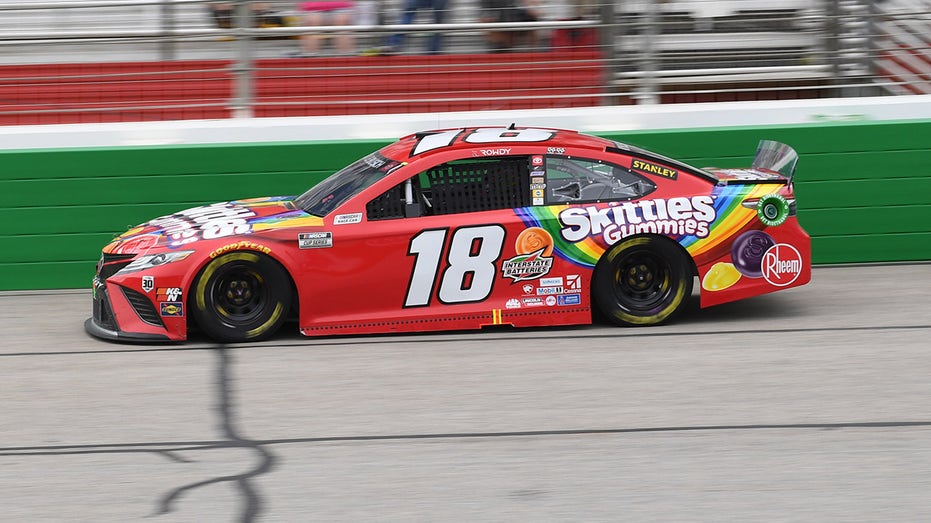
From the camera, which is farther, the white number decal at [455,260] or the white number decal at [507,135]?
the white number decal at [507,135]

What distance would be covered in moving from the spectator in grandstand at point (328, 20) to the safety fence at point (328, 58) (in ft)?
0.06

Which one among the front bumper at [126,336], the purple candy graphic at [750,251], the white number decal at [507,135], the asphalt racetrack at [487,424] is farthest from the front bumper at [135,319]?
the purple candy graphic at [750,251]

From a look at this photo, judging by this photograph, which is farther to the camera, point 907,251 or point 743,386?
point 907,251

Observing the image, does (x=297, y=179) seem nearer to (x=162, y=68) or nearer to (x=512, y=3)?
(x=162, y=68)

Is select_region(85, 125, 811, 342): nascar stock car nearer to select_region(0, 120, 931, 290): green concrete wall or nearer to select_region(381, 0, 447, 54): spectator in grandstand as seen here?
select_region(0, 120, 931, 290): green concrete wall

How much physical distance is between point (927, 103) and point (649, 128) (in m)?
2.32

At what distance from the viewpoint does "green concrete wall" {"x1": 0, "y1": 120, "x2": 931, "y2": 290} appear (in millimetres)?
9406

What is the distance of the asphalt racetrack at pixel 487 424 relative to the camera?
189 inches

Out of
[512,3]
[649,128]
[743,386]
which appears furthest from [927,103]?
[743,386]

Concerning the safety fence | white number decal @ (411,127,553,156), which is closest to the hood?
white number decal @ (411,127,553,156)

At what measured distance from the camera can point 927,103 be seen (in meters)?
9.91

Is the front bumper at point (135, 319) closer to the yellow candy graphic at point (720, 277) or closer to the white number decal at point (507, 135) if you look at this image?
the white number decal at point (507, 135)

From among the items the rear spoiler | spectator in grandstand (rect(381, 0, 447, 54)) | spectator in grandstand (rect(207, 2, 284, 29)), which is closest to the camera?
the rear spoiler

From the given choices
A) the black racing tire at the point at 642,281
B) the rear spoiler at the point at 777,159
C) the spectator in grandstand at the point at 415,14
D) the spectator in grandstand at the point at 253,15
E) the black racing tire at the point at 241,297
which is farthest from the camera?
the spectator in grandstand at the point at 415,14
